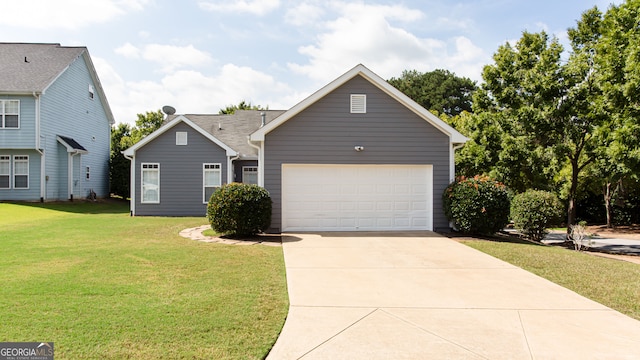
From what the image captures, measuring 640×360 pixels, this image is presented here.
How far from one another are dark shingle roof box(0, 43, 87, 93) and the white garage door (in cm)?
1497

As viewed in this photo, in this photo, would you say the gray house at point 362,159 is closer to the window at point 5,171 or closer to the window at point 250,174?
the window at point 250,174

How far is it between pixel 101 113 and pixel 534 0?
2514cm

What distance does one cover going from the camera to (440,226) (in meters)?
12.6

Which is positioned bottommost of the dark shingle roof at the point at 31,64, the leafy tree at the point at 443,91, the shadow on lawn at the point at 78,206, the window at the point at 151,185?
the shadow on lawn at the point at 78,206

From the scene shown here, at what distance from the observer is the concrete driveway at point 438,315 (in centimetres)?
402

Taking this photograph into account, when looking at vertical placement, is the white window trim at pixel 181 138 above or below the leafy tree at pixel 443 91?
below

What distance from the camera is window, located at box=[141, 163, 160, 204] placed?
17797 mm

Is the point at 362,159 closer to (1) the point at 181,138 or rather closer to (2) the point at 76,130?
(1) the point at 181,138

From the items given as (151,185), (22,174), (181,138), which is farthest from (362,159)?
(22,174)

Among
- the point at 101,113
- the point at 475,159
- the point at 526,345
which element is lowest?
the point at 526,345

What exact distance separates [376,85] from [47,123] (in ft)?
56.1

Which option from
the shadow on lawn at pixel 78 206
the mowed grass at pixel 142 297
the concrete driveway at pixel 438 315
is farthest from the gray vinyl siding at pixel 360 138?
the shadow on lawn at pixel 78 206

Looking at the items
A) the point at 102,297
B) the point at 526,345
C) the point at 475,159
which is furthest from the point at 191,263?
the point at 475,159

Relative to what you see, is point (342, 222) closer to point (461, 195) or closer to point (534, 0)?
point (461, 195)
